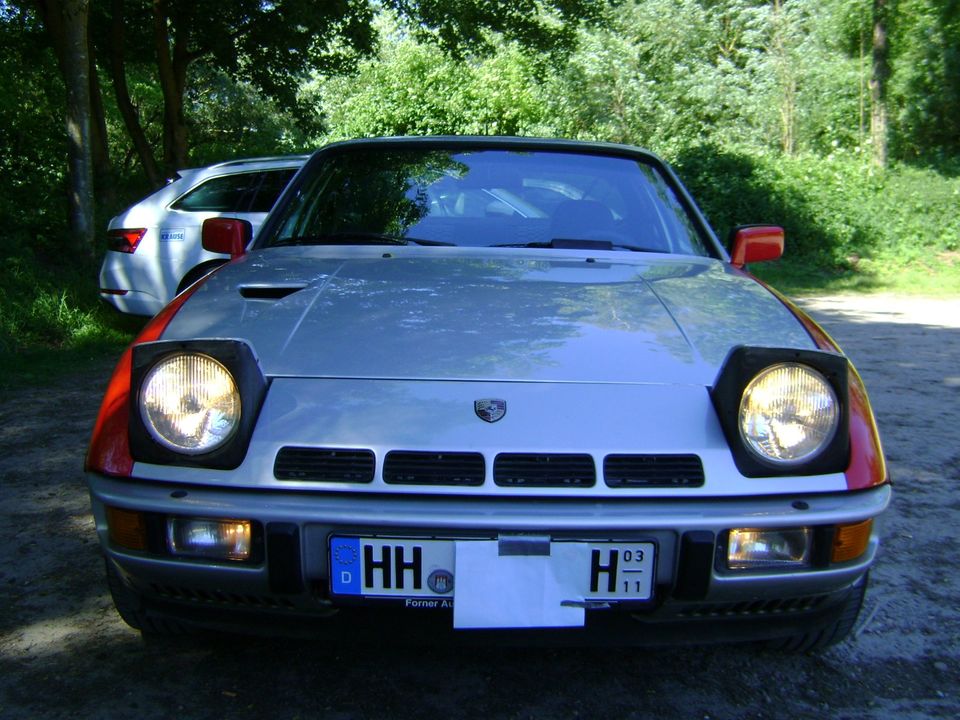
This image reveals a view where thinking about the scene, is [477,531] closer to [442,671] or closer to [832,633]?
[442,671]

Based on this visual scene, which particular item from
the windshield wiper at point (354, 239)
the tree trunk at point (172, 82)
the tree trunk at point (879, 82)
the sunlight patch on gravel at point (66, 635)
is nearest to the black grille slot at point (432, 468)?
the sunlight patch on gravel at point (66, 635)

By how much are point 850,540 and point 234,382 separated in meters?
1.39

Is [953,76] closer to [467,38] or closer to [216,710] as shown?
[467,38]

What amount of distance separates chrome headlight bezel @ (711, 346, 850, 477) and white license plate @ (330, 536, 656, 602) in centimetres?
31

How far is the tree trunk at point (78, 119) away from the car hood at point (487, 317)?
737 cm

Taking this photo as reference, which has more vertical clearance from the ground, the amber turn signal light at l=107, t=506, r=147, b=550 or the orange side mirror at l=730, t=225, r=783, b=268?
the orange side mirror at l=730, t=225, r=783, b=268

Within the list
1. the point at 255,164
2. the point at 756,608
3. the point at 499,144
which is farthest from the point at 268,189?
the point at 756,608

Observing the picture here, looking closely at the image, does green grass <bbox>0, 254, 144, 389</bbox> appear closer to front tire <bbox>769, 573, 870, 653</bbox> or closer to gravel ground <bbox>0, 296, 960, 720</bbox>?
gravel ground <bbox>0, 296, 960, 720</bbox>

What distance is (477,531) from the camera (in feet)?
6.54

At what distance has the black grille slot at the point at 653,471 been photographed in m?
2.04

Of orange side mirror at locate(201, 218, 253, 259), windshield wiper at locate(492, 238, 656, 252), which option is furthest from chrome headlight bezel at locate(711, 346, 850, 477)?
orange side mirror at locate(201, 218, 253, 259)

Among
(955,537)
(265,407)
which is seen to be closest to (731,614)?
(265,407)

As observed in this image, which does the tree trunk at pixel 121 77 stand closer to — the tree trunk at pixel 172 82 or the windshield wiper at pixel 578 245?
the tree trunk at pixel 172 82

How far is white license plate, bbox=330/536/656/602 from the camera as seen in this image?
6.59 feet
